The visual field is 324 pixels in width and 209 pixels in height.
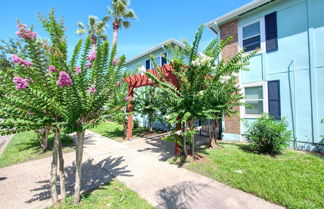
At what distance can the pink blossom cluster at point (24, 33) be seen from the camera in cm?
194

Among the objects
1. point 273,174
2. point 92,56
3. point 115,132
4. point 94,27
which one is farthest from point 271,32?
point 94,27

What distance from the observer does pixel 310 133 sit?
554 centimetres

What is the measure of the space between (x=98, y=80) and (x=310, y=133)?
723 cm

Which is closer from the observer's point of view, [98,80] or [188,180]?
[98,80]

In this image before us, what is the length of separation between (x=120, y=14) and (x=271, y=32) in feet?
36.4

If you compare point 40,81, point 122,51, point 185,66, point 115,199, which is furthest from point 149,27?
point 115,199

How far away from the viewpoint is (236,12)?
6961 millimetres

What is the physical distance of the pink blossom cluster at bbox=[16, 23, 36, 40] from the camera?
6.35 ft

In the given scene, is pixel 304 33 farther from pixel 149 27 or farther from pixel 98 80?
pixel 149 27

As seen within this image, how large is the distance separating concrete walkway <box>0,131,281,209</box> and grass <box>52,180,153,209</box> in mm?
180

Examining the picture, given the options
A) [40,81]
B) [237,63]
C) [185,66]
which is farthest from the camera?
[185,66]

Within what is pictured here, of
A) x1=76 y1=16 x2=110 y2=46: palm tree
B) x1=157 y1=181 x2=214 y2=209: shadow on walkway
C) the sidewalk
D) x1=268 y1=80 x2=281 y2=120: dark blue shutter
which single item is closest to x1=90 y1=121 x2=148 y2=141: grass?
the sidewalk

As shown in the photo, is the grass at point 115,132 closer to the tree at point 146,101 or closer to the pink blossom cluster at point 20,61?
the tree at point 146,101

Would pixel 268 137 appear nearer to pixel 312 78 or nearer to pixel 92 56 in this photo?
pixel 312 78
